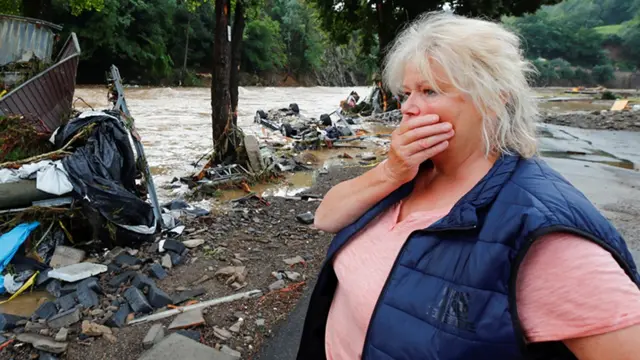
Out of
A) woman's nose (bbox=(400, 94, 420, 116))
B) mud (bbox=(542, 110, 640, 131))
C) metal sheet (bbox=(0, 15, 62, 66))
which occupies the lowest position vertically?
mud (bbox=(542, 110, 640, 131))

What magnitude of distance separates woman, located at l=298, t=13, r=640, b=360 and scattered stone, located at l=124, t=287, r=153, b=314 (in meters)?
2.52

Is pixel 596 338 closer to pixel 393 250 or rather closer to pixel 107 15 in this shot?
pixel 393 250

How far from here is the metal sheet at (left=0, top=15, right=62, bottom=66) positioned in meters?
8.79

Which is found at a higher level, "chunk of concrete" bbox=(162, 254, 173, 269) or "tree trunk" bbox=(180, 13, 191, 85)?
"tree trunk" bbox=(180, 13, 191, 85)

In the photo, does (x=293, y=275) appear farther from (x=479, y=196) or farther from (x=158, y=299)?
(x=479, y=196)

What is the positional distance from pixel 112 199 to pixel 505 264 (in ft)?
14.9

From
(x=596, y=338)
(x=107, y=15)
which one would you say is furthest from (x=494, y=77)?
(x=107, y=15)

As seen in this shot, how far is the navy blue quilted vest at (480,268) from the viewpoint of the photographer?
1028mm

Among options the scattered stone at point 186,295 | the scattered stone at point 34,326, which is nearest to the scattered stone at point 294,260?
the scattered stone at point 186,295

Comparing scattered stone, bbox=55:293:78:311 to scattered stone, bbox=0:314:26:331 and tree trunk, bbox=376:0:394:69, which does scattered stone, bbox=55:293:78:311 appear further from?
tree trunk, bbox=376:0:394:69

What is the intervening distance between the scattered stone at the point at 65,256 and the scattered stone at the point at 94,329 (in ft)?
4.31

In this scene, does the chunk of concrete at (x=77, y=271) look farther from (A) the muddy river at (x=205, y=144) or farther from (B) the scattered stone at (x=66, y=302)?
(A) the muddy river at (x=205, y=144)

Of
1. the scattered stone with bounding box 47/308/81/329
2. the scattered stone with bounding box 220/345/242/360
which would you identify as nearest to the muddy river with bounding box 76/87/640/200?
the scattered stone with bounding box 47/308/81/329

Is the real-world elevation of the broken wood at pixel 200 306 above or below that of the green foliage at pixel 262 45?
below
